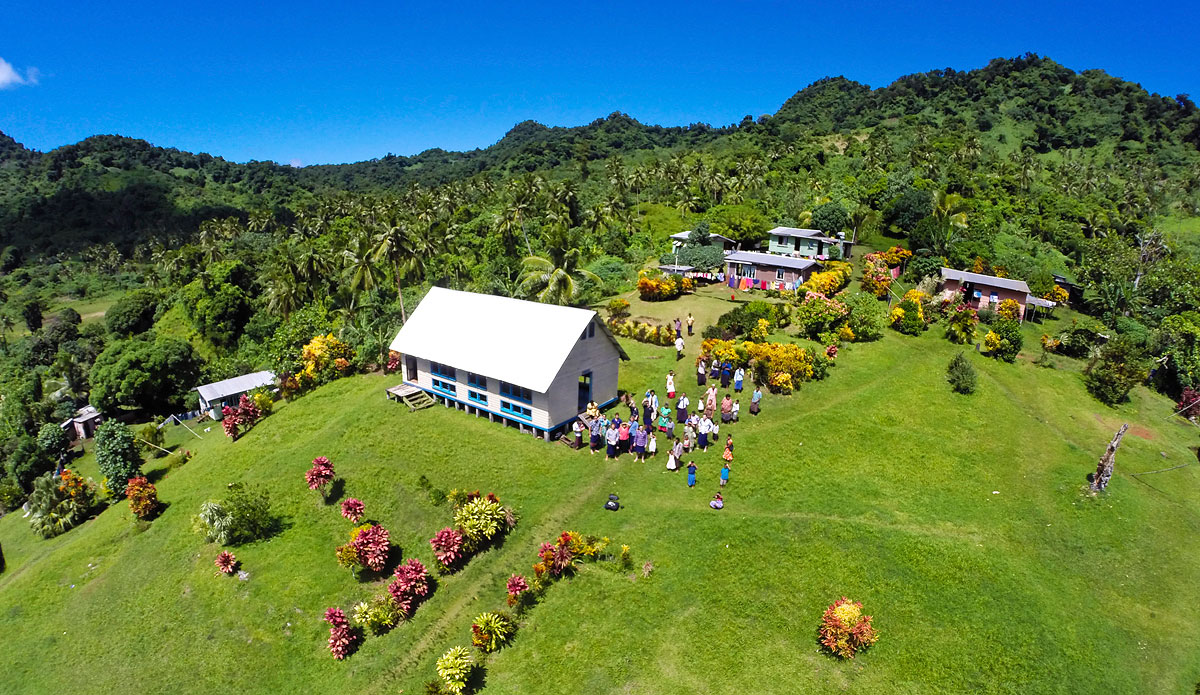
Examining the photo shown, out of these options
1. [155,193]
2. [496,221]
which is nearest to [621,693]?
[496,221]

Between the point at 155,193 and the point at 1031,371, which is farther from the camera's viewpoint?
the point at 155,193

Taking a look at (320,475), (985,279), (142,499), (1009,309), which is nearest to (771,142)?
(985,279)

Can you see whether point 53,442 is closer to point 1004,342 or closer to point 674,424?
point 674,424

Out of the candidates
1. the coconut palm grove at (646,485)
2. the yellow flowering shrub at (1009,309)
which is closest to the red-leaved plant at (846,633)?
the coconut palm grove at (646,485)

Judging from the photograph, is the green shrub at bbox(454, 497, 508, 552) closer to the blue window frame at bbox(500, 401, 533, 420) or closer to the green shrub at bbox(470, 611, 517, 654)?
the green shrub at bbox(470, 611, 517, 654)

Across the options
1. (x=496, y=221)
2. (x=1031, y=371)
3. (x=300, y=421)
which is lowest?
(x=300, y=421)

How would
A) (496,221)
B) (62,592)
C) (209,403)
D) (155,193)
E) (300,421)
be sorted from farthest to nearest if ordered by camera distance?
(155,193) → (496,221) → (209,403) → (300,421) → (62,592)

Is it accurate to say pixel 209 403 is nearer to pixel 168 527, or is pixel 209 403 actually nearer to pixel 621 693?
pixel 168 527
